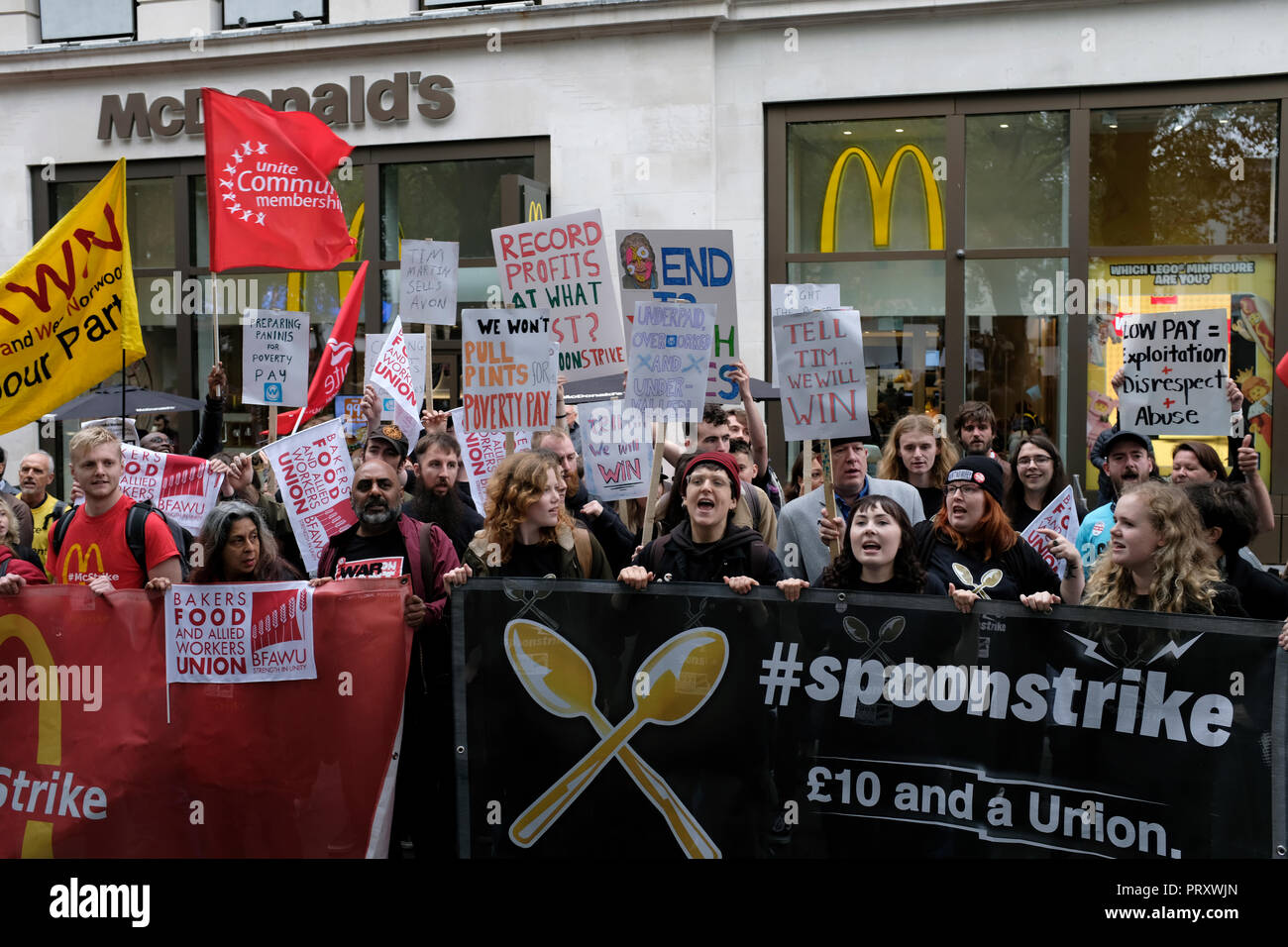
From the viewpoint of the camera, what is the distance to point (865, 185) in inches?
520

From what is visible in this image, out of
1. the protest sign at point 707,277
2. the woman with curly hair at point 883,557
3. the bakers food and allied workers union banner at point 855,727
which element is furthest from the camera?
the protest sign at point 707,277

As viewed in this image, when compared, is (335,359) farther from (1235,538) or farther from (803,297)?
(1235,538)

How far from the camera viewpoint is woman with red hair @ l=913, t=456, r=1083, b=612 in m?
5.19

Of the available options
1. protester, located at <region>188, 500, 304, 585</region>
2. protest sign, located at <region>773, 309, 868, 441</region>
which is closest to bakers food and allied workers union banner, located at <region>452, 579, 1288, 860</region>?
protester, located at <region>188, 500, 304, 585</region>

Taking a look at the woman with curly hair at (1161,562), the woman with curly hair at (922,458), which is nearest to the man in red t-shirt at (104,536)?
the woman with curly hair at (922,458)

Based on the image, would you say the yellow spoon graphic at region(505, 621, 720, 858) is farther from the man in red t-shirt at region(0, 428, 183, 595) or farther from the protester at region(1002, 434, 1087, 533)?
the protester at region(1002, 434, 1087, 533)

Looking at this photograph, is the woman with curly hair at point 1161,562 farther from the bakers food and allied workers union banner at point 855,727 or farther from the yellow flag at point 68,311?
the yellow flag at point 68,311

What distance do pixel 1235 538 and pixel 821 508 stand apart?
6.56ft

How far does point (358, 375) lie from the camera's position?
47.0 feet

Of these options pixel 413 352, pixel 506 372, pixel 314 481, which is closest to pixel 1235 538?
pixel 506 372

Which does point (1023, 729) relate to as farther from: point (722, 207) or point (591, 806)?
point (722, 207)

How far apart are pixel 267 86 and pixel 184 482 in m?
8.33

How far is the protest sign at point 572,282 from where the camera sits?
761cm

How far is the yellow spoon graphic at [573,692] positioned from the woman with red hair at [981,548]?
1.45 metres
